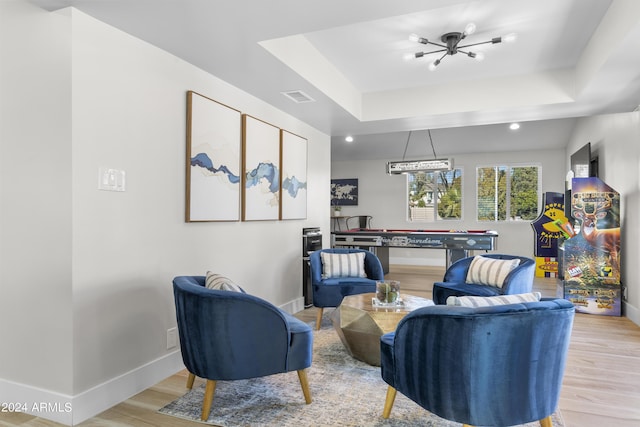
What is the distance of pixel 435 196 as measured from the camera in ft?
29.7

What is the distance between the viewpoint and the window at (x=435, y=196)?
8.90m

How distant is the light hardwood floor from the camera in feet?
7.36

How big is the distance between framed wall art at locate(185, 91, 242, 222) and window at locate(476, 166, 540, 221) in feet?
21.6

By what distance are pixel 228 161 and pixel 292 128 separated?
4.53ft

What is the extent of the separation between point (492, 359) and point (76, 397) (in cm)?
217

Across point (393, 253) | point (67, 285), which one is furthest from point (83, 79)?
point (393, 253)

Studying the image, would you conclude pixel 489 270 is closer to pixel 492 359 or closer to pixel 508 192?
pixel 492 359

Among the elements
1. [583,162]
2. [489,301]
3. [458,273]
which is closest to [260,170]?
[458,273]

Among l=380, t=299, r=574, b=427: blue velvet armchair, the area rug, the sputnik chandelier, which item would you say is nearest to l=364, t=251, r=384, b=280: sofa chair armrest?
the area rug

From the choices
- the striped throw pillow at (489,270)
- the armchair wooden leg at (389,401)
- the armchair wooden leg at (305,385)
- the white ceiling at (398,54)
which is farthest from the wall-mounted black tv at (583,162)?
the armchair wooden leg at (305,385)

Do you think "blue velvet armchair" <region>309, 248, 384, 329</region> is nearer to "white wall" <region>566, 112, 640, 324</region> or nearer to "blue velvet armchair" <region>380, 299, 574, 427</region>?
"blue velvet armchair" <region>380, 299, 574, 427</region>

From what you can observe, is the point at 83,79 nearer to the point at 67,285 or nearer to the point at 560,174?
the point at 67,285

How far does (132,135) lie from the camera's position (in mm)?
2605

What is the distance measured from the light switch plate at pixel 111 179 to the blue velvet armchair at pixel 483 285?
2.98m
